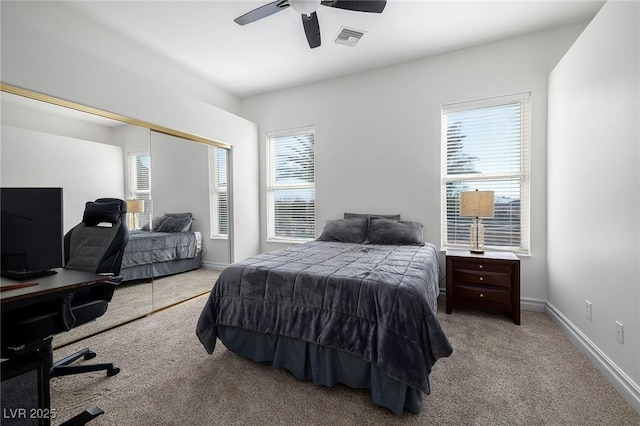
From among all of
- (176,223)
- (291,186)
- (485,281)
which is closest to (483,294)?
(485,281)

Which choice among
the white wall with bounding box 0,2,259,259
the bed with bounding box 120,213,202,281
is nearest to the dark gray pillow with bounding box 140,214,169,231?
the bed with bounding box 120,213,202,281

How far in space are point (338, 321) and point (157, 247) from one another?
2.42m

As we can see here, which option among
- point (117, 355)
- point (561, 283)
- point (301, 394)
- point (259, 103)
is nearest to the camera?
point (301, 394)

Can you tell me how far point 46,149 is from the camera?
7.20ft

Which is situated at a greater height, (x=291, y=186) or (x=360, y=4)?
(x=360, y=4)

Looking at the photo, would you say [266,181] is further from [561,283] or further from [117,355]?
[561,283]

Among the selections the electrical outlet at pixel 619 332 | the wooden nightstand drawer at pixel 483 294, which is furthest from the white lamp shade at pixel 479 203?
the electrical outlet at pixel 619 332

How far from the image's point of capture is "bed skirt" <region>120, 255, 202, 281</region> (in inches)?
109

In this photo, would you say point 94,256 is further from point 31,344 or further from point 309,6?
point 309,6

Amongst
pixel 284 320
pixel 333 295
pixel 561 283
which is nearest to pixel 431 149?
pixel 561 283

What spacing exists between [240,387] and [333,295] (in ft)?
2.70

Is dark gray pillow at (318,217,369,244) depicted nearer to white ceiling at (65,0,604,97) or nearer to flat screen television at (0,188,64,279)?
white ceiling at (65,0,604,97)

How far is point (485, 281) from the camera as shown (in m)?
2.78

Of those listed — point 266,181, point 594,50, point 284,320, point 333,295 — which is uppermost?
point 594,50
